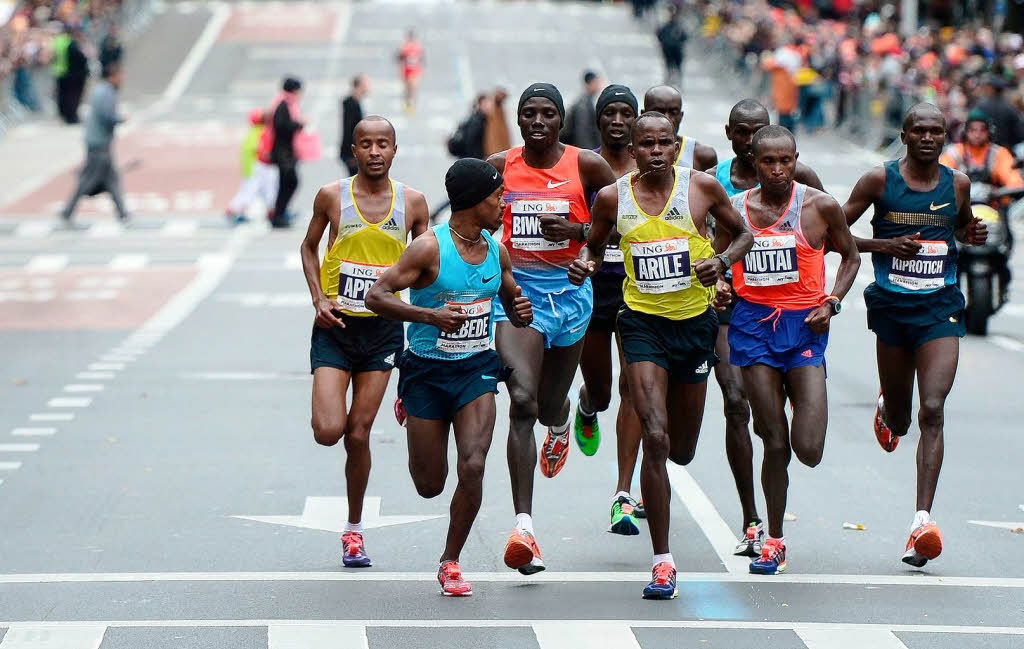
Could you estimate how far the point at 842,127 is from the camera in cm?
3738

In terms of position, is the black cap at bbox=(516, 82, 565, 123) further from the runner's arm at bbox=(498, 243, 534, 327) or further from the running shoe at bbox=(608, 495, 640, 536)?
the running shoe at bbox=(608, 495, 640, 536)

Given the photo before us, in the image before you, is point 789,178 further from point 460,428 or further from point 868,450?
point 868,450

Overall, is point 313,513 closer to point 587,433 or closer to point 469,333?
point 587,433

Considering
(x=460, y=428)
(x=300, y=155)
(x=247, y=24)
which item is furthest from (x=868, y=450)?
(x=247, y=24)

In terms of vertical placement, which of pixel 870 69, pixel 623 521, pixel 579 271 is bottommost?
pixel 870 69

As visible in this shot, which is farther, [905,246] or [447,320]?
[905,246]

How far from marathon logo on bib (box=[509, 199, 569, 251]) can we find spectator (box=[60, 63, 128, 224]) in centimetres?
1688

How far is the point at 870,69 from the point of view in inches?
1374

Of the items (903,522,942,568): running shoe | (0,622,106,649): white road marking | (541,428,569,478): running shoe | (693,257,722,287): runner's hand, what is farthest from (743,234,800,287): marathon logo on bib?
(0,622,106,649): white road marking

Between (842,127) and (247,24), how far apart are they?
2808 centimetres

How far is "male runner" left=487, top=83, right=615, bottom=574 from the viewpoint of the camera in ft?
29.2

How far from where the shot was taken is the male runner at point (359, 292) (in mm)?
8711

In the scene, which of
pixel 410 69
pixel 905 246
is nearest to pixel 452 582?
pixel 905 246

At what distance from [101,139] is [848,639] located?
63.8 feet
